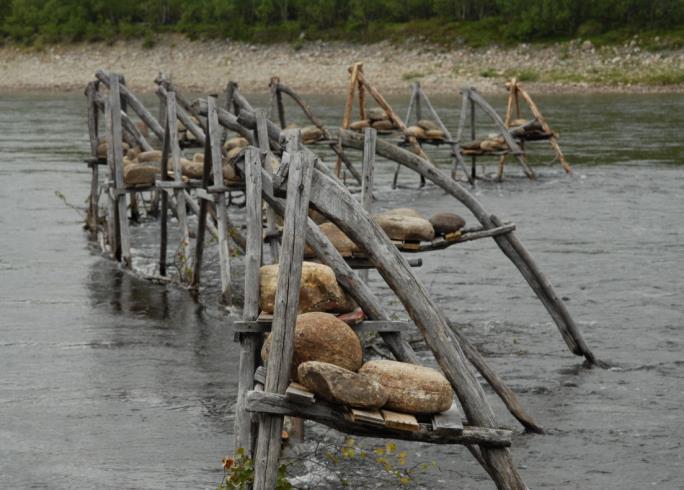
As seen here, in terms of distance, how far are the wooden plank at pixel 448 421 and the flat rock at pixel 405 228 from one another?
3.60 meters

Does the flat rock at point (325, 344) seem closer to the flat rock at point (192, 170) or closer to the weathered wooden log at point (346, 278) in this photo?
the weathered wooden log at point (346, 278)

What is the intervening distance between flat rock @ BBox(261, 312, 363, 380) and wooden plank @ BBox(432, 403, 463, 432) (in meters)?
0.61

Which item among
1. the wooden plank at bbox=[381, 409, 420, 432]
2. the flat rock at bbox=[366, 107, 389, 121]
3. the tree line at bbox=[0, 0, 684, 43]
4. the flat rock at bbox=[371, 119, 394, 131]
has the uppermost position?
the wooden plank at bbox=[381, 409, 420, 432]

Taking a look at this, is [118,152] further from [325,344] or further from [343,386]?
[343,386]

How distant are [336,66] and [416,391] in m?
61.8

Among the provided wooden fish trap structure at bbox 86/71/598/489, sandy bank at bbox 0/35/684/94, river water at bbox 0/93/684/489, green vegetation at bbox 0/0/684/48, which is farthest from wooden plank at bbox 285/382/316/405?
green vegetation at bbox 0/0/684/48

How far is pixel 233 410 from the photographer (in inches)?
384

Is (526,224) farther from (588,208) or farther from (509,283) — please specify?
(509,283)

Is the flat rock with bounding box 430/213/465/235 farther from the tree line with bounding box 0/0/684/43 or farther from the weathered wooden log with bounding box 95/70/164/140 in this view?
the tree line with bounding box 0/0/684/43

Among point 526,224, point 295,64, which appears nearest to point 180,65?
point 295,64

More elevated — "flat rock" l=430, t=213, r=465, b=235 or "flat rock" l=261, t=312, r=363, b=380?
"flat rock" l=261, t=312, r=363, b=380

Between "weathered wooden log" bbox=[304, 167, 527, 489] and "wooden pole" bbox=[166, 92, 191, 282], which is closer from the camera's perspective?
"weathered wooden log" bbox=[304, 167, 527, 489]

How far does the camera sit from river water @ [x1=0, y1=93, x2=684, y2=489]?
8711 mm

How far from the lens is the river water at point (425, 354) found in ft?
28.6
